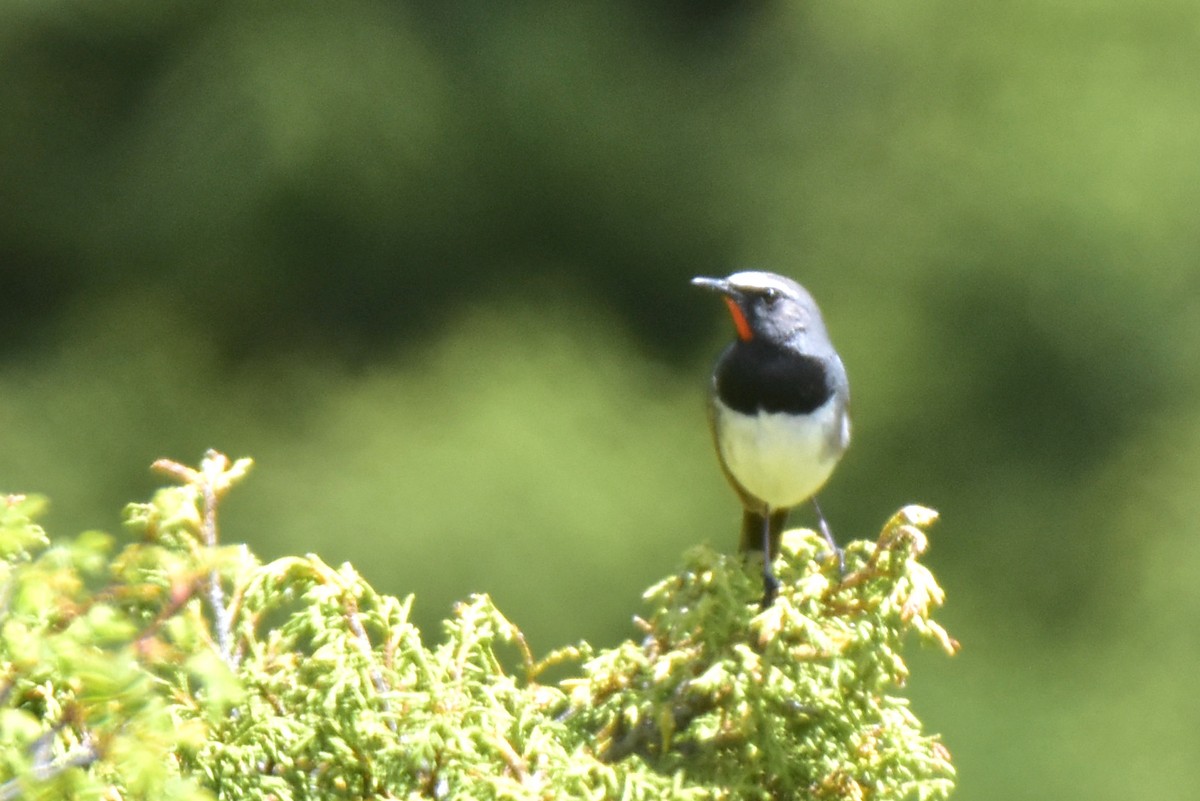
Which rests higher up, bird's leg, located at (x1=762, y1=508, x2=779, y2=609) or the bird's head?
the bird's head

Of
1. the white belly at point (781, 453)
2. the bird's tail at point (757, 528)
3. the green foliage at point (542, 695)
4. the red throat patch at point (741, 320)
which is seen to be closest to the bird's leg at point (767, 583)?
the green foliage at point (542, 695)

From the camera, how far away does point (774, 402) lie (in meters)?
2.79

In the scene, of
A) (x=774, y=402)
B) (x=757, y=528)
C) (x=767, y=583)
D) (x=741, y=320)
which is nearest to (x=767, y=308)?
(x=741, y=320)

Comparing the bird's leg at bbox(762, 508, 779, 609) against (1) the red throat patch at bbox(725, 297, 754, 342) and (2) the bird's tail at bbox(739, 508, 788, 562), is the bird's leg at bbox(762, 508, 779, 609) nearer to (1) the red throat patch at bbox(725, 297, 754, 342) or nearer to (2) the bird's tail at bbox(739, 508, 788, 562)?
(2) the bird's tail at bbox(739, 508, 788, 562)

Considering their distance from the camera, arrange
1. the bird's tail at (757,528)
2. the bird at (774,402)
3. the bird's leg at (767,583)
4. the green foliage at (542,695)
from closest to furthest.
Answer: the green foliage at (542,695), the bird's leg at (767,583), the bird's tail at (757,528), the bird at (774,402)

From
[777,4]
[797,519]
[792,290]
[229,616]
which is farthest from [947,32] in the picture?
[229,616]

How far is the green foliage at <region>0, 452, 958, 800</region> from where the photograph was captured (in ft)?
5.77

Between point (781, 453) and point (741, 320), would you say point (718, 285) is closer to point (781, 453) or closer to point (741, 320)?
point (741, 320)

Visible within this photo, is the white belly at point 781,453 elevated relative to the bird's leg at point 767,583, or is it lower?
→ elevated

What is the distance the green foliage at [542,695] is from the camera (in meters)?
1.76

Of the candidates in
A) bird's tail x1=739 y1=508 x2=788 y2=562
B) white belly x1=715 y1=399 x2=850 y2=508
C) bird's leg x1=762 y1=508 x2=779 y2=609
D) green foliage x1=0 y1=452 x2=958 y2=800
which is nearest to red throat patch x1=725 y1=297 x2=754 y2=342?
white belly x1=715 y1=399 x2=850 y2=508

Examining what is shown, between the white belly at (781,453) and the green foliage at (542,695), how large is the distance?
21.2 inches

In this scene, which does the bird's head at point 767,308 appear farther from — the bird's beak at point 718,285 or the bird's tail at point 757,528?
the bird's tail at point 757,528

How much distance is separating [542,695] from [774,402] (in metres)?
0.93
